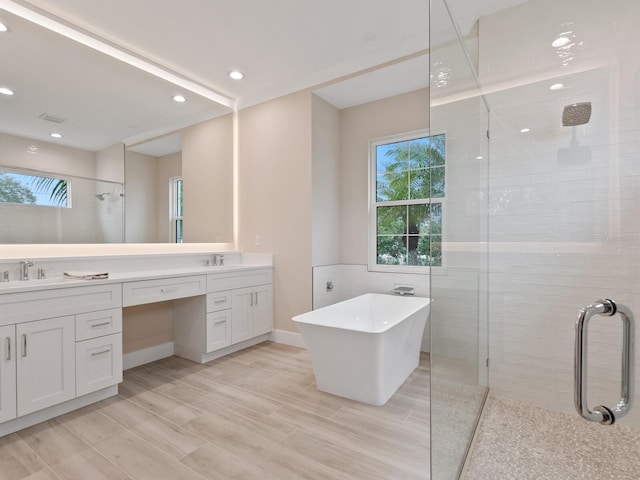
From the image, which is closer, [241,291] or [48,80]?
[48,80]

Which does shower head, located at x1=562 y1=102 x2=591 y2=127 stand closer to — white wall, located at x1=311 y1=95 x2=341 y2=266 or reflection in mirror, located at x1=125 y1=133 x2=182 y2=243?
white wall, located at x1=311 y1=95 x2=341 y2=266

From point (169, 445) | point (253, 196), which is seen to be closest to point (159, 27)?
point (253, 196)

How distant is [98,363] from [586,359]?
8.67ft

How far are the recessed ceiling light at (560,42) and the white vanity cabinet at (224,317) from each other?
3.00 m

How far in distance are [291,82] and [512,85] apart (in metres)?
2.12

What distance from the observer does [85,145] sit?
8.52ft

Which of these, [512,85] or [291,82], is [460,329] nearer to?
[512,85]

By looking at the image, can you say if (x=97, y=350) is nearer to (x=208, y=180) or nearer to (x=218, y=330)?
(x=218, y=330)

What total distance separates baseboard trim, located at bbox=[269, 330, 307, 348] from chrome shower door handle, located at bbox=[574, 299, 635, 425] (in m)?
2.60

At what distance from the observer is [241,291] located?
3246 millimetres

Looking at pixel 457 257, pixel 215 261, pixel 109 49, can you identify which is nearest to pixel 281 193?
pixel 215 261

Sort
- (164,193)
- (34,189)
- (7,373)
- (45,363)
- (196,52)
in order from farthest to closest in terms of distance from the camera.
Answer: (164,193)
(196,52)
(34,189)
(45,363)
(7,373)

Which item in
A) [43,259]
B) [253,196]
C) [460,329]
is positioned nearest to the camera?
[460,329]

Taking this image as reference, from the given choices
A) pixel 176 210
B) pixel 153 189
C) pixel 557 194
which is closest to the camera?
pixel 557 194
